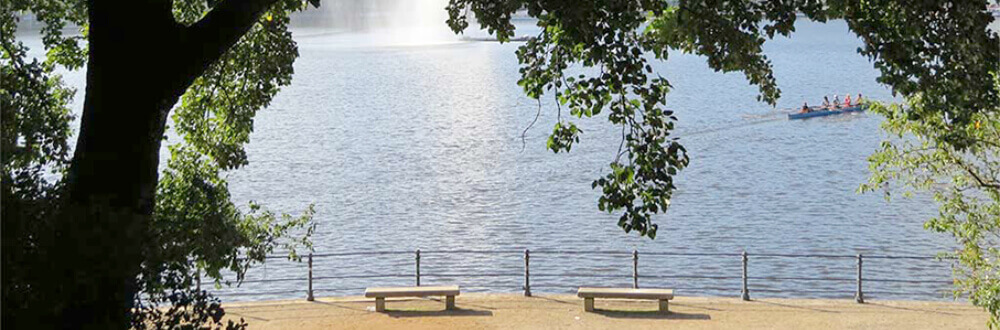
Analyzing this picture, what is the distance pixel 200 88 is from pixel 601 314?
8574mm

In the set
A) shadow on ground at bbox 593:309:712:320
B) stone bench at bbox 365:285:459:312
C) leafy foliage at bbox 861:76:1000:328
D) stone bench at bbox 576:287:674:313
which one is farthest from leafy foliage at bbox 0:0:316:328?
leafy foliage at bbox 861:76:1000:328

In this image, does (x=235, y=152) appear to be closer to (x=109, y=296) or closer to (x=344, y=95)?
(x=109, y=296)

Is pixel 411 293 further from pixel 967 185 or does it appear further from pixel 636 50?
pixel 636 50

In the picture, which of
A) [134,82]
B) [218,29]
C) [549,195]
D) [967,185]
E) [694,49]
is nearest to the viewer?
[134,82]

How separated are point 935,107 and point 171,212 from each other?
28.2ft

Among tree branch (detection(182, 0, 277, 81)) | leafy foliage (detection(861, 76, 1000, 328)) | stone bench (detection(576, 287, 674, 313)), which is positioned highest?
tree branch (detection(182, 0, 277, 81))

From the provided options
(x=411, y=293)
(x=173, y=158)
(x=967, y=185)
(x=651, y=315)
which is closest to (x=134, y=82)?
(x=173, y=158)

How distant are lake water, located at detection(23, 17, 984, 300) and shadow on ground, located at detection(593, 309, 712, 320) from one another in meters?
3.31

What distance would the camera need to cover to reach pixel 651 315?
1820 cm

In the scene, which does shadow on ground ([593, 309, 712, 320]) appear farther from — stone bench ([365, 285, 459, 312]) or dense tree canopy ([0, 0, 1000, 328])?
dense tree canopy ([0, 0, 1000, 328])

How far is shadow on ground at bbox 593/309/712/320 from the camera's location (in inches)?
709

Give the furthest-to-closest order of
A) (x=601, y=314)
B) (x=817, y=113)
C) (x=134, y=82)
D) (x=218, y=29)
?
1. (x=817, y=113)
2. (x=601, y=314)
3. (x=218, y=29)
4. (x=134, y=82)

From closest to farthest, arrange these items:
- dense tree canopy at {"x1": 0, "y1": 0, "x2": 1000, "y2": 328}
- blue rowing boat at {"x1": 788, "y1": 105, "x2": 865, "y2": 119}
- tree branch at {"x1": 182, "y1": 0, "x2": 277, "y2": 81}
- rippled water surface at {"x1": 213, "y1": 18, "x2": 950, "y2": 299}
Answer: dense tree canopy at {"x1": 0, "y1": 0, "x2": 1000, "y2": 328}
tree branch at {"x1": 182, "y1": 0, "x2": 277, "y2": 81}
rippled water surface at {"x1": 213, "y1": 18, "x2": 950, "y2": 299}
blue rowing boat at {"x1": 788, "y1": 105, "x2": 865, "y2": 119}

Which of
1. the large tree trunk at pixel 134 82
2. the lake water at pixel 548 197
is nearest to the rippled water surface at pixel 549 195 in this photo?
the lake water at pixel 548 197
